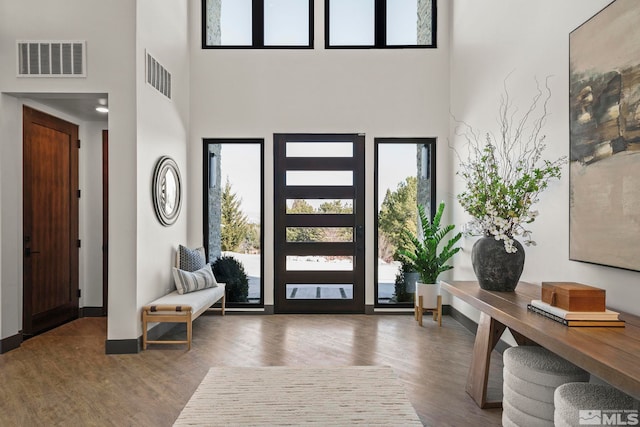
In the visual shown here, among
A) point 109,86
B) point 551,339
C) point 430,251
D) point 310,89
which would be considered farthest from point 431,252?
point 109,86

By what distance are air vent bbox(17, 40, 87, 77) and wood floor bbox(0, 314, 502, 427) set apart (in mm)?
2724

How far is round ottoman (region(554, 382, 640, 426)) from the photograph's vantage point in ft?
6.24

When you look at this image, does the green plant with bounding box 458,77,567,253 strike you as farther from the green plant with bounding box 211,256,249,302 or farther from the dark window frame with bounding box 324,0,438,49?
the green plant with bounding box 211,256,249,302

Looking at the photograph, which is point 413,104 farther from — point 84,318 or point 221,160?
point 84,318

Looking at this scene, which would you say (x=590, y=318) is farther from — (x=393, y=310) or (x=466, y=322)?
(x=393, y=310)

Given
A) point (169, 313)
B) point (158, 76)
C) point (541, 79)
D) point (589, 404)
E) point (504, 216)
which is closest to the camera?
point (589, 404)

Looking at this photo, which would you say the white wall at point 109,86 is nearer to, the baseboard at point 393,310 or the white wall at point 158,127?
the white wall at point 158,127

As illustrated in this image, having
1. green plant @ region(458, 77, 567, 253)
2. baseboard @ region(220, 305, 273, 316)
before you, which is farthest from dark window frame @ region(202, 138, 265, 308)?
green plant @ region(458, 77, 567, 253)

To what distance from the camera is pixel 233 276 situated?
5.90 m

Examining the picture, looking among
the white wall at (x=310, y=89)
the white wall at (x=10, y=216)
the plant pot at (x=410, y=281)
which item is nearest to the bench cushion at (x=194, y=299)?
the white wall at (x=310, y=89)

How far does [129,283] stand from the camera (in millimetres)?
4078

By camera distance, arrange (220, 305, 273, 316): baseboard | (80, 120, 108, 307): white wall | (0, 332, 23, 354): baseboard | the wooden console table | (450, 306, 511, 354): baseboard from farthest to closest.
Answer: (220, 305, 273, 316): baseboard, (80, 120, 108, 307): white wall, (450, 306, 511, 354): baseboard, (0, 332, 23, 354): baseboard, the wooden console table

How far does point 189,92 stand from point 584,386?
540 cm

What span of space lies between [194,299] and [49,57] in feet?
9.04
